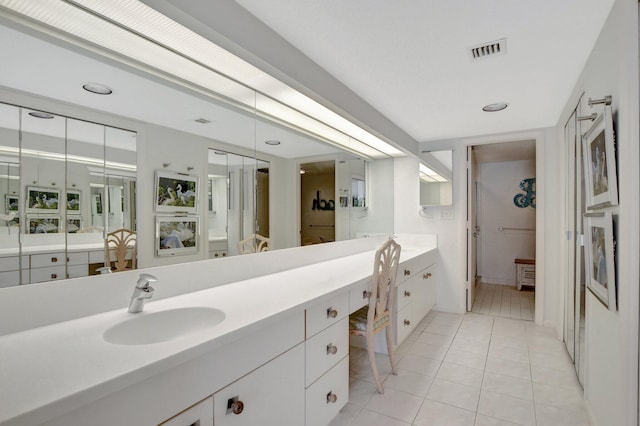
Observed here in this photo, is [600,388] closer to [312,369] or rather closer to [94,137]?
[312,369]

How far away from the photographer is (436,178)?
3941 millimetres

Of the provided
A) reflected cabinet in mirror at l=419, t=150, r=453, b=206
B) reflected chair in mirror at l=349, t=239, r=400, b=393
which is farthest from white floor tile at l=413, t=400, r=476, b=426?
reflected cabinet in mirror at l=419, t=150, r=453, b=206

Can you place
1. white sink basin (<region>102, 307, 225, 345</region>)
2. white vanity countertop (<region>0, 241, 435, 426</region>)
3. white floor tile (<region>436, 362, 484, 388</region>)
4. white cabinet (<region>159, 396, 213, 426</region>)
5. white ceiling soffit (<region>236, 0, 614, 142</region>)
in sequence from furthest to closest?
white floor tile (<region>436, 362, 484, 388</region>) → white ceiling soffit (<region>236, 0, 614, 142</region>) → white sink basin (<region>102, 307, 225, 345</region>) → white cabinet (<region>159, 396, 213, 426</region>) → white vanity countertop (<region>0, 241, 435, 426</region>)

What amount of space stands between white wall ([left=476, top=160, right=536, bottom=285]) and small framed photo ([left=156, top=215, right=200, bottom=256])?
547 cm

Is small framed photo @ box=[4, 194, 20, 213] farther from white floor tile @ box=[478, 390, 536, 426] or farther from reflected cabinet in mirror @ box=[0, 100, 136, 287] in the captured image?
white floor tile @ box=[478, 390, 536, 426]

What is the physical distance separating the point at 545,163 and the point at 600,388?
2.47 m

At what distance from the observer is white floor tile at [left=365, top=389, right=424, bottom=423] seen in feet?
6.23

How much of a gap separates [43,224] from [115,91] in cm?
58

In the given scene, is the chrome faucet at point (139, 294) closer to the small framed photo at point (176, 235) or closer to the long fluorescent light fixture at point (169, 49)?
the small framed photo at point (176, 235)

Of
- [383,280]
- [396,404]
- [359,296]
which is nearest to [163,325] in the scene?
[359,296]

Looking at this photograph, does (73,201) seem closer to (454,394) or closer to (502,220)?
(454,394)

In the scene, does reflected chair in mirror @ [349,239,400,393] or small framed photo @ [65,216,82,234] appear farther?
reflected chair in mirror @ [349,239,400,393]

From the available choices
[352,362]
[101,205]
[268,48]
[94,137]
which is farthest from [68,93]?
[352,362]

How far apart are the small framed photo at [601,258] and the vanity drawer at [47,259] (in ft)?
7.16
